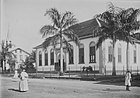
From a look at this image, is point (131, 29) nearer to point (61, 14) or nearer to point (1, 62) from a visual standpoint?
point (61, 14)

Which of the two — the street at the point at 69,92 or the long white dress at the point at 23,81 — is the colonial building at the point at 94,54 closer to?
the street at the point at 69,92

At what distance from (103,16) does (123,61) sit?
7.26m

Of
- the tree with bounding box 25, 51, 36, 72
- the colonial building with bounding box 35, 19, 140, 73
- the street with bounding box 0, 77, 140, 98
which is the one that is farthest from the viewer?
the colonial building with bounding box 35, 19, 140, 73

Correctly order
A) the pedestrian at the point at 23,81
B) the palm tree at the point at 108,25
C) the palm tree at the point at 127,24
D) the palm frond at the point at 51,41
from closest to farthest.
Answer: the pedestrian at the point at 23,81 → the palm tree at the point at 127,24 → the palm tree at the point at 108,25 → the palm frond at the point at 51,41

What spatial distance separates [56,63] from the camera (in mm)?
28297

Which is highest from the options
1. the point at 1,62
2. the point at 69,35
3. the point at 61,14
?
the point at 61,14

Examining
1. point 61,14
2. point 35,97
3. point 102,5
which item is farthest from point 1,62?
point 61,14

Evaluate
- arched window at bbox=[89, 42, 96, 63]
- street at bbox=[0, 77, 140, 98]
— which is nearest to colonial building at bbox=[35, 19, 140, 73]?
arched window at bbox=[89, 42, 96, 63]

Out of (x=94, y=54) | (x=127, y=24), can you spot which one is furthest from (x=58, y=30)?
(x=94, y=54)

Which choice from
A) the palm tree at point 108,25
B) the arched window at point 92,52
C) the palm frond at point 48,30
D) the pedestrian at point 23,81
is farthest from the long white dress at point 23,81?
the arched window at point 92,52

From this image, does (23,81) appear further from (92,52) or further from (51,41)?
(92,52)

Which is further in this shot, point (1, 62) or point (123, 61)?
point (123, 61)

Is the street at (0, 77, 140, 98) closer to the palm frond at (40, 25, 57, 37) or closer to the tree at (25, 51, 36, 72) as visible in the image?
the tree at (25, 51, 36, 72)

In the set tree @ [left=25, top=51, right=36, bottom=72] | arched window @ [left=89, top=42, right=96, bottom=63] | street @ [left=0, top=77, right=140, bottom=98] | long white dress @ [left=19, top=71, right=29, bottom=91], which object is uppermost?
arched window @ [left=89, top=42, right=96, bottom=63]
